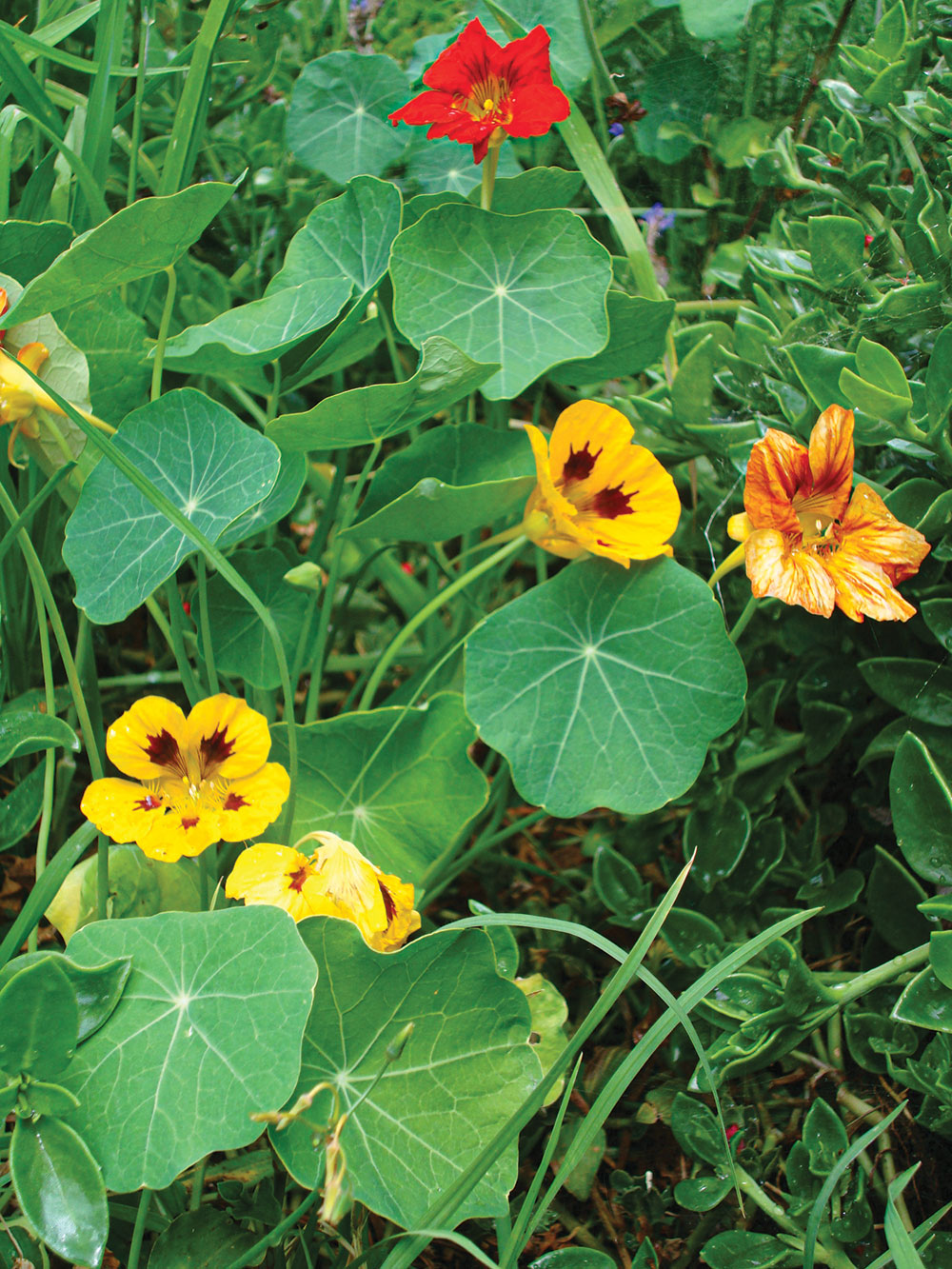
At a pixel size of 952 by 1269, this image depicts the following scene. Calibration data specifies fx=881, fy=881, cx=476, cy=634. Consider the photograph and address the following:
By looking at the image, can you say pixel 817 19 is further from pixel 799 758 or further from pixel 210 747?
pixel 210 747

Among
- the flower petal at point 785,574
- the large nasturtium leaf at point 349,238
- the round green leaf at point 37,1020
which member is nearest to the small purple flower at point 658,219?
the large nasturtium leaf at point 349,238

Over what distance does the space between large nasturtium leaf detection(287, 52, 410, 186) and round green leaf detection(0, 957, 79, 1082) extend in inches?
48.1

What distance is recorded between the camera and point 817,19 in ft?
4.25

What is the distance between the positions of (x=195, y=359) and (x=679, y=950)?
0.83m

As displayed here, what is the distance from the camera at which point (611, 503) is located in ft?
3.19

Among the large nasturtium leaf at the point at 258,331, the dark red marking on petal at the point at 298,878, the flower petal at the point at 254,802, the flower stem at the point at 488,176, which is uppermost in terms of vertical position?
the flower stem at the point at 488,176

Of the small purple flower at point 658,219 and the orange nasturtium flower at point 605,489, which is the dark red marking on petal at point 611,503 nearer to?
the orange nasturtium flower at point 605,489

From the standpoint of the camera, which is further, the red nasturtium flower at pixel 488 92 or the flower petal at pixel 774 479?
the red nasturtium flower at pixel 488 92

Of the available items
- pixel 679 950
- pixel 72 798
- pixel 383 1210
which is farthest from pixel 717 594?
pixel 72 798

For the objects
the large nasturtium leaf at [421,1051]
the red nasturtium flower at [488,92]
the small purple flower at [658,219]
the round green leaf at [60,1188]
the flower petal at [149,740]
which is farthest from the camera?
the small purple flower at [658,219]

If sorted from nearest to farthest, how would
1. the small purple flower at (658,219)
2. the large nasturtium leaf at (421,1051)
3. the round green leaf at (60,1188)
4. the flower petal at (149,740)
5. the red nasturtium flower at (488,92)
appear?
the round green leaf at (60,1188), the large nasturtium leaf at (421,1051), the flower petal at (149,740), the red nasturtium flower at (488,92), the small purple flower at (658,219)

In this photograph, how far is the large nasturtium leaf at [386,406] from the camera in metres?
0.84

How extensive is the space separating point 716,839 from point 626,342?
0.59 m

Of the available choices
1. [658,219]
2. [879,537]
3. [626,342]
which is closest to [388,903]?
[879,537]
